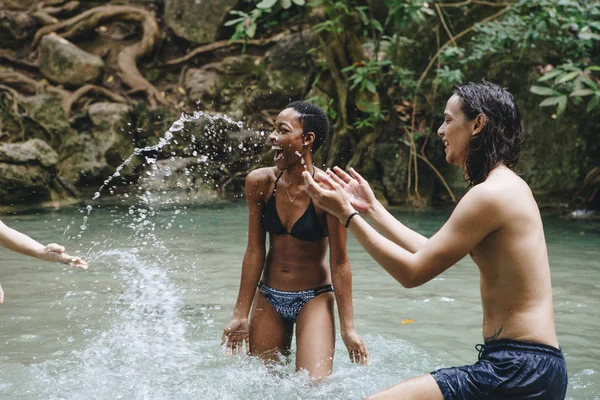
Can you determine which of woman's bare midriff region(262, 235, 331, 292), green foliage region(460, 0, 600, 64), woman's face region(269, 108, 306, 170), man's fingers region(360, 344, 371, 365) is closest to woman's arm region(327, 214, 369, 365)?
man's fingers region(360, 344, 371, 365)

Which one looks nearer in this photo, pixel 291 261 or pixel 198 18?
pixel 291 261

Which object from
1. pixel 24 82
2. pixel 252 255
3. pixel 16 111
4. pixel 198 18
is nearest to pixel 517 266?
pixel 252 255

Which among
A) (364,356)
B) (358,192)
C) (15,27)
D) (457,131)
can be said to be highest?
(15,27)

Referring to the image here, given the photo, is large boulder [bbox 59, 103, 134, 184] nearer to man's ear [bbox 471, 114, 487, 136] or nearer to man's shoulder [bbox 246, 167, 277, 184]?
man's shoulder [bbox 246, 167, 277, 184]

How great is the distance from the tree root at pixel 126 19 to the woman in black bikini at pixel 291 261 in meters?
10.9

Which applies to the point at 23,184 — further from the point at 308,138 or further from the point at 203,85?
the point at 308,138

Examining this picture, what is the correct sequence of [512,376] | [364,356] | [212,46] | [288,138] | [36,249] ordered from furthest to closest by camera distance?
[212,46] → [288,138] → [364,356] → [36,249] → [512,376]

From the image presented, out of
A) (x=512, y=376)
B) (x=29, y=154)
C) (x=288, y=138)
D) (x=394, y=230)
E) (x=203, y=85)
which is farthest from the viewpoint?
(x=203, y=85)

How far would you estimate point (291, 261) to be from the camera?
3928 mm

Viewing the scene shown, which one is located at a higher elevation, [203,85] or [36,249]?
[203,85]

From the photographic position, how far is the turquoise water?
384 centimetres

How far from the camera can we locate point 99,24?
1520 centimetres

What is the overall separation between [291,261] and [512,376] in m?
1.67

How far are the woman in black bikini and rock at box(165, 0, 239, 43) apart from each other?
11696 millimetres
